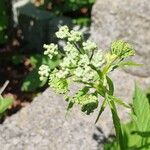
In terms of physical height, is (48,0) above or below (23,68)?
above

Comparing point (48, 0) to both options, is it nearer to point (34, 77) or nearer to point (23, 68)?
point (23, 68)

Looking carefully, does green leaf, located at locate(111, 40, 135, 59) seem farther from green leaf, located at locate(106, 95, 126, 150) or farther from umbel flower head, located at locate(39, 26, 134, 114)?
green leaf, located at locate(106, 95, 126, 150)

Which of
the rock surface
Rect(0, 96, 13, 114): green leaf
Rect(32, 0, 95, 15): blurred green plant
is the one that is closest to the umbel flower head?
Rect(0, 96, 13, 114): green leaf

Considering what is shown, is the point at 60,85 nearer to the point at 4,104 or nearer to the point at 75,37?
the point at 75,37

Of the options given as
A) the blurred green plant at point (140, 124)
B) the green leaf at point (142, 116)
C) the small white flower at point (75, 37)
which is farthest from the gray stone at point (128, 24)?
the small white flower at point (75, 37)

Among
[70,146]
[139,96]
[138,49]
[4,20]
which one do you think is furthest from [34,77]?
[139,96]

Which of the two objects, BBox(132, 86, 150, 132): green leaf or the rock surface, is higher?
BBox(132, 86, 150, 132): green leaf
